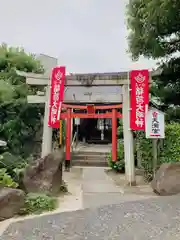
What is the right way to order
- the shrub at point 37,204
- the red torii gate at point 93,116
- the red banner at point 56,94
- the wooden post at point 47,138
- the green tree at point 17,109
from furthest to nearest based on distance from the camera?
the green tree at point 17,109 < the red torii gate at point 93,116 < the wooden post at point 47,138 < the red banner at point 56,94 < the shrub at point 37,204

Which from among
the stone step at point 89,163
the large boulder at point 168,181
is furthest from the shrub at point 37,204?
the stone step at point 89,163

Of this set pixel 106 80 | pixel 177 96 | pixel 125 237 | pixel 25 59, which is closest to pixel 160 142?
pixel 177 96

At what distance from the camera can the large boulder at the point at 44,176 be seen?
695 centimetres

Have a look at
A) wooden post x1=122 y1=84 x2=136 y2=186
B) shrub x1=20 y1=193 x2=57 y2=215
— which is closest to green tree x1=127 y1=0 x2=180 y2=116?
wooden post x1=122 y1=84 x2=136 y2=186

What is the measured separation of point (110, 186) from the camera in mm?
8883

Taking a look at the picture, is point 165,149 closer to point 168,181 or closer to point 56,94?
point 168,181

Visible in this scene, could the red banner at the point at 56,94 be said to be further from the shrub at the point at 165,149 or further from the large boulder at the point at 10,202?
the large boulder at the point at 10,202

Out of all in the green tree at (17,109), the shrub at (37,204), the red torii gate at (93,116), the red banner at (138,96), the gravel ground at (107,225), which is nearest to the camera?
the gravel ground at (107,225)

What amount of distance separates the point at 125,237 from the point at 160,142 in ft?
19.2

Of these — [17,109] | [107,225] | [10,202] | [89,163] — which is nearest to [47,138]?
[17,109]

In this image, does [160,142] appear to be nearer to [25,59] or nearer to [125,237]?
[125,237]

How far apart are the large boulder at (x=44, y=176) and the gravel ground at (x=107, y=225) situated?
1.47 m

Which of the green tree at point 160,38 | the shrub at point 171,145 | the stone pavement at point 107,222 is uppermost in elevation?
the green tree at point 160,38

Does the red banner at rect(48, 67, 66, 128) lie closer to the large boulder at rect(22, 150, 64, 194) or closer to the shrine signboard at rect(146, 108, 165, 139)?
the large boulder at rect(22, 150, 64, 194)
